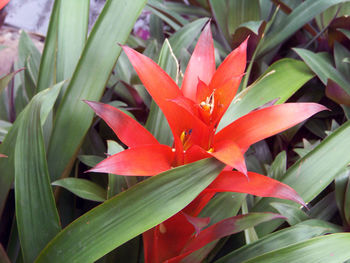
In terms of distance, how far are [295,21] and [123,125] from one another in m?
0.85

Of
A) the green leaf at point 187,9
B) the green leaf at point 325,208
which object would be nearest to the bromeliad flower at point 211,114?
the green leaf at point 325,208

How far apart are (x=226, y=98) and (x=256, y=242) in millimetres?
319

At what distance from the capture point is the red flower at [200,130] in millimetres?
524

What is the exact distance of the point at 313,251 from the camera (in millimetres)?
622

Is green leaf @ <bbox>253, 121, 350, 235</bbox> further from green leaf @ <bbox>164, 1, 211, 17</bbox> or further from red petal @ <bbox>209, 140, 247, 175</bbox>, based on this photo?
green leaf @ <bbox>164, 1, 211, 17</bbox>

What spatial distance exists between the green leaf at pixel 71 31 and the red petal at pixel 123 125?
0.40 m

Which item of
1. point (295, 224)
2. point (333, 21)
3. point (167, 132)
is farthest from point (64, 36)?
point (333, 21)

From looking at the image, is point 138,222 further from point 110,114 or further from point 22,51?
point 22,51

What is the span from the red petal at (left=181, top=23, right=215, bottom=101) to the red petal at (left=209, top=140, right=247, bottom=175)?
15 cm

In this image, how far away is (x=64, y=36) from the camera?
936mm

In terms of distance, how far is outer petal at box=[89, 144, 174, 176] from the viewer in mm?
505

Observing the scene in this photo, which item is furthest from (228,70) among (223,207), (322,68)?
(322,68)

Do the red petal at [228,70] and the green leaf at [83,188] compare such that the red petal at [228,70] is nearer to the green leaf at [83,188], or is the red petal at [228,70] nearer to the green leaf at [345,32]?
the green leaf at [83,188]

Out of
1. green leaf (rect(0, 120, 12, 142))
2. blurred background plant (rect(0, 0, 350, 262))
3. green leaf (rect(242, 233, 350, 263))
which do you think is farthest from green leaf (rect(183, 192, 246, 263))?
green leaf (rect(0, 120, 12, 142))
